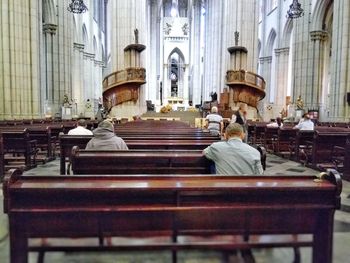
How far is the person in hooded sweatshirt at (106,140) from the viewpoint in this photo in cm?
498

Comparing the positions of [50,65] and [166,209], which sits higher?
[50,65]

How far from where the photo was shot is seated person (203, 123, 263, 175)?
3375 mm

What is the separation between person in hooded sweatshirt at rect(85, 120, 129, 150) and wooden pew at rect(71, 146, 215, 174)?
76 cm

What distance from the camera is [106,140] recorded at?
504cm

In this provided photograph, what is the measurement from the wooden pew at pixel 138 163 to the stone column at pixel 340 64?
13.8 m

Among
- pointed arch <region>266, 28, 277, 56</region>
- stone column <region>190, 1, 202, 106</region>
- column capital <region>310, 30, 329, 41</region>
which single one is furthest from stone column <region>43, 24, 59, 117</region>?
stone column <region>190, 1, 202, 106</region>

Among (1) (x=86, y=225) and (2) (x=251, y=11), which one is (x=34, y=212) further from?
(2) (x=251, y=11)

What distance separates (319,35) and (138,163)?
2115 centimetres

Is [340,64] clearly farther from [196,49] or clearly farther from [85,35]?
[196,49]

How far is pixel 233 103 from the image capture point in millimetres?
19969

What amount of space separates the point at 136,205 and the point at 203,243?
1.74 feet

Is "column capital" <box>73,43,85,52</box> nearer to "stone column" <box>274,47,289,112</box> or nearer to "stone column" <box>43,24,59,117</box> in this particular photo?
"stone column" <box>43,24,59,117</box>

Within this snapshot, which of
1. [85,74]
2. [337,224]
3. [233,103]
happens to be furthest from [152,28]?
[337,224]

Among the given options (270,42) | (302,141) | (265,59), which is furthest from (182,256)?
(265,59)
